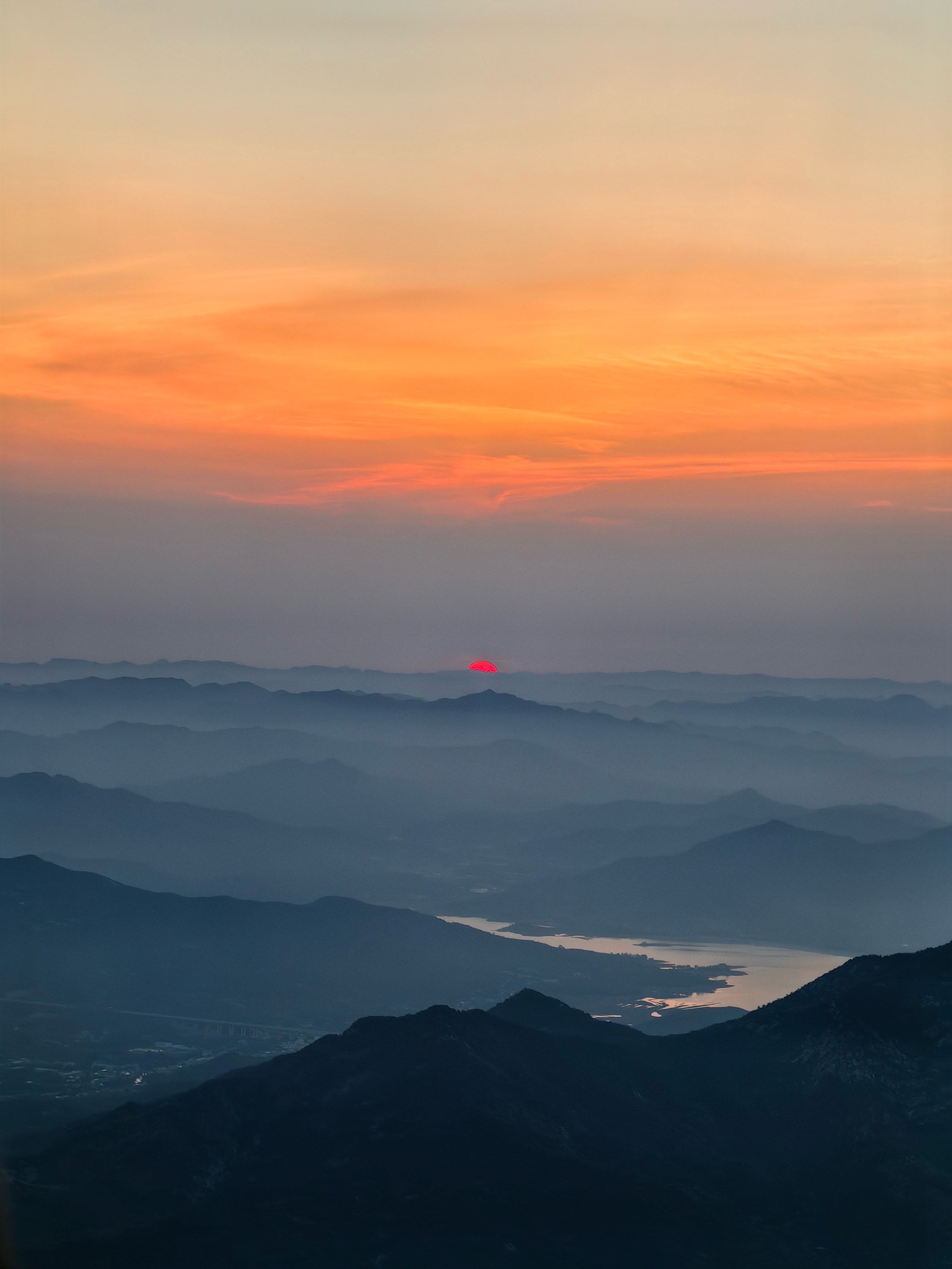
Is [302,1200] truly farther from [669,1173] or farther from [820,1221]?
[820,1221]

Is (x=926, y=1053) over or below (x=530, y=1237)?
over

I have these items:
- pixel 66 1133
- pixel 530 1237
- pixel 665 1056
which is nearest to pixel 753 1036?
pixel 665 1056

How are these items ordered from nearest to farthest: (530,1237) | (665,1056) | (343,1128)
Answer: (530,1237)
(343,1128)
(665,1056)

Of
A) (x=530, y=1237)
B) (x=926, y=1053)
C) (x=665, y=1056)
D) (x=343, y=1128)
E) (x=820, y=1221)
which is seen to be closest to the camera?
(x=530, y=1237)

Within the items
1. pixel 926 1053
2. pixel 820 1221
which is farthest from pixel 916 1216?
pixel 926 1053

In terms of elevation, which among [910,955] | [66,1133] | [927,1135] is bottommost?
[66,1133]

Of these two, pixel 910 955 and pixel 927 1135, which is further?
pixel 910 955
